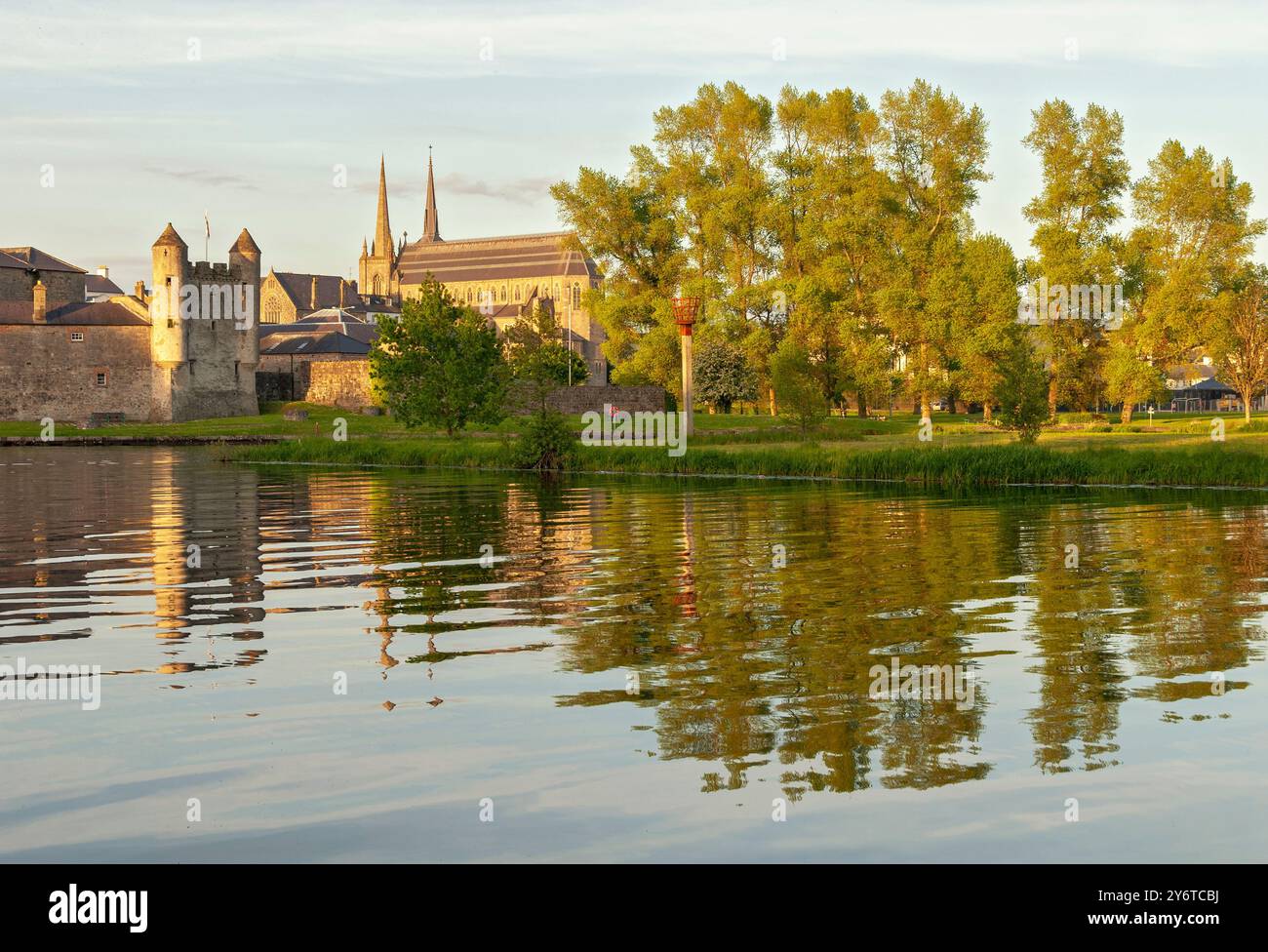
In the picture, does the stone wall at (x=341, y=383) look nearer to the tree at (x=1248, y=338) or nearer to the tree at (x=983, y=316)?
the tree at (x=983, y=316)

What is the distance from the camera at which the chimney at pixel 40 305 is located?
9531 centimetres

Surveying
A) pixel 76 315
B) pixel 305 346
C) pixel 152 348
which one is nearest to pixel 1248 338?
pixel 152 348

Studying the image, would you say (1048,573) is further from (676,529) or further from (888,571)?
(676,529)

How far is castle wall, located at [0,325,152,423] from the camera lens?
307 feet

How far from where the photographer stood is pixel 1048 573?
60.5 ft

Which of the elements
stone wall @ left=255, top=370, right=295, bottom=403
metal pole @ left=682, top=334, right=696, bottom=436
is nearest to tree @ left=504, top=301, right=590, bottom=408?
metal pole @ left=682, top=334, right=696, bottom=436

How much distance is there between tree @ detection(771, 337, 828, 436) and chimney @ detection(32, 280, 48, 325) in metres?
60.8

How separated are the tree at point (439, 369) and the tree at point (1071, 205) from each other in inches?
1051

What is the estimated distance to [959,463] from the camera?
38750 millimetres

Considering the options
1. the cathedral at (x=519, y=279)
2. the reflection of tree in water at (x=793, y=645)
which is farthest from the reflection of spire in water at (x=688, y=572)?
the cathedral at (x=519, y=279)

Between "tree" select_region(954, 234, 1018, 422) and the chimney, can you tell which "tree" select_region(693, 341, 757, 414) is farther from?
the chimney

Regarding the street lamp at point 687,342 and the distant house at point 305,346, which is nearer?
the street lamp at point 687,342

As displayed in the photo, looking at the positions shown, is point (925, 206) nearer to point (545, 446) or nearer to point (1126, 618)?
point (545, 446)

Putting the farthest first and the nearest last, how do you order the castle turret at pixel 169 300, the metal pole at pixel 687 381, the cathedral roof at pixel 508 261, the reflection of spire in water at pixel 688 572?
the cathedral roof at pixel 508 261 < the castle turret at pixel 169 300 < the metal pole at pixel 687 381 < the reflection of spire in water at pixel 688 572
